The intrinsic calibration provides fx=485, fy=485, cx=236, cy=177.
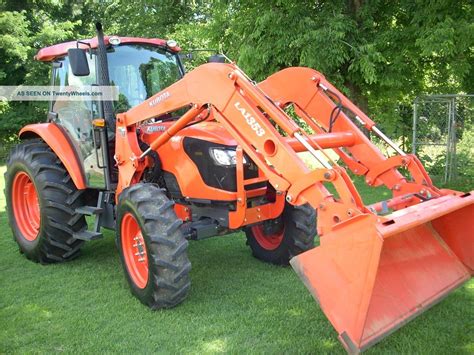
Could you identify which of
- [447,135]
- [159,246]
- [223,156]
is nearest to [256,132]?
[223,156]

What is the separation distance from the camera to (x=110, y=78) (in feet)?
15.2

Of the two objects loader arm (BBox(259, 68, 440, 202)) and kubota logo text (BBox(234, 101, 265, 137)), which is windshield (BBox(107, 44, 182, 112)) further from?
kubota logo text (BBox(234, 101, 265, 137))

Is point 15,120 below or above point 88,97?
below

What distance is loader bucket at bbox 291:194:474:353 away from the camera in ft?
8.80

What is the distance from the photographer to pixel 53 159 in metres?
5.10

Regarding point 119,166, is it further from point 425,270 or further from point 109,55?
point 425,270

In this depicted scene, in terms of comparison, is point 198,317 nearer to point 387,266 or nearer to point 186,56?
point 387,266

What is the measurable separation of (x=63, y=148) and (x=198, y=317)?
2.32m

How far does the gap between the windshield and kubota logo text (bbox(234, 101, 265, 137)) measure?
5.46 ft

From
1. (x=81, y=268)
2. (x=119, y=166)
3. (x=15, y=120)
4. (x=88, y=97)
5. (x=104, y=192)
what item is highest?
(x=88, y=97)

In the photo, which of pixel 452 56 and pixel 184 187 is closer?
pixel 184 187

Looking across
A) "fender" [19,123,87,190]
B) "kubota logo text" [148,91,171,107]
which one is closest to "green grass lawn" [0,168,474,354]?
"fender" [19,123,87,190]

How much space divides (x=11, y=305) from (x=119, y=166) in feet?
4.89

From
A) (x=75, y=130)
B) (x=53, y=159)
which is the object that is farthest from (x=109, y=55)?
(x=53, y=159)
